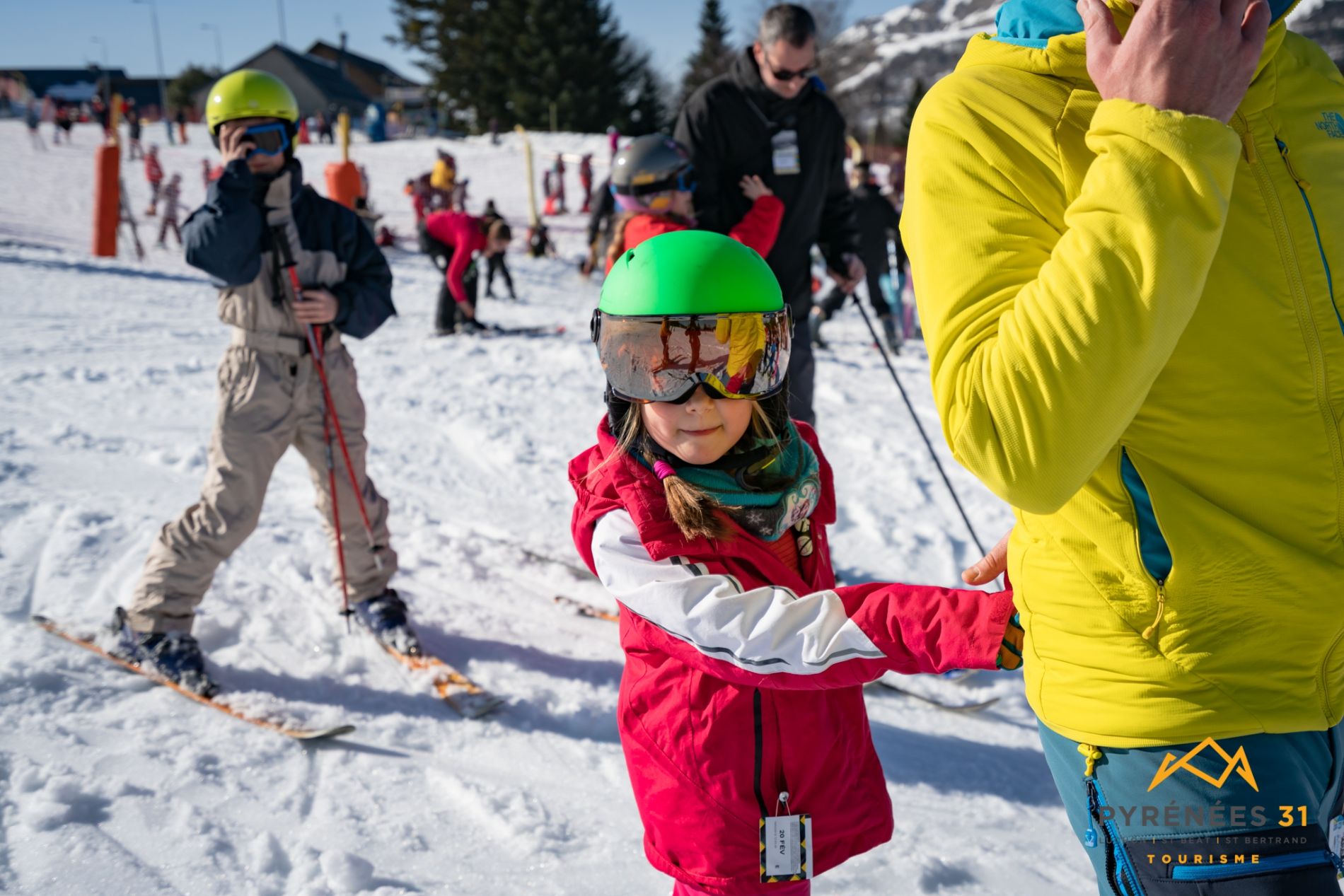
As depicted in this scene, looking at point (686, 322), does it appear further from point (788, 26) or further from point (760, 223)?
point (788, 26)

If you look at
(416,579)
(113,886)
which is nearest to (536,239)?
(416,579)

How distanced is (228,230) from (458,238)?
850 centimetres

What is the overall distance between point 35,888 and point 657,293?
2229 millimetres

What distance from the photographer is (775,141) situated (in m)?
4.13

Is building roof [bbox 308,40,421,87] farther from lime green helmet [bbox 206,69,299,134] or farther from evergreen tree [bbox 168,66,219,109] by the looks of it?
lime green helmet [bbox 206,69,299,134]

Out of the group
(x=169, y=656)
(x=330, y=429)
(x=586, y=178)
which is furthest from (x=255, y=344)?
(x=586, y=178)

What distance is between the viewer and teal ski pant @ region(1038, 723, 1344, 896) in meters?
1.14

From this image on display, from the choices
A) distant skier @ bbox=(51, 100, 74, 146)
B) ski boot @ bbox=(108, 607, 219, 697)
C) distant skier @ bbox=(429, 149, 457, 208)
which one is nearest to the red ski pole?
ski boot @ bbox=(108, 607, 219, 697)

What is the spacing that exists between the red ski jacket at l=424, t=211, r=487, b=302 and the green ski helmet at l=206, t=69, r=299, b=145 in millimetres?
7378

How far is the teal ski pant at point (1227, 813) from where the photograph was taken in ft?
3.73

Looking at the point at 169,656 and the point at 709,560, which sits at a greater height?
the point at 709,560

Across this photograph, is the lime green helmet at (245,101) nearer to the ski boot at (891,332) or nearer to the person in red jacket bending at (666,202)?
the person in red jacket bending at (666,202)

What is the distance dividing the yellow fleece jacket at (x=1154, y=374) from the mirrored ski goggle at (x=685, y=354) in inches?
23.6

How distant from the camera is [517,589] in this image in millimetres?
4465
